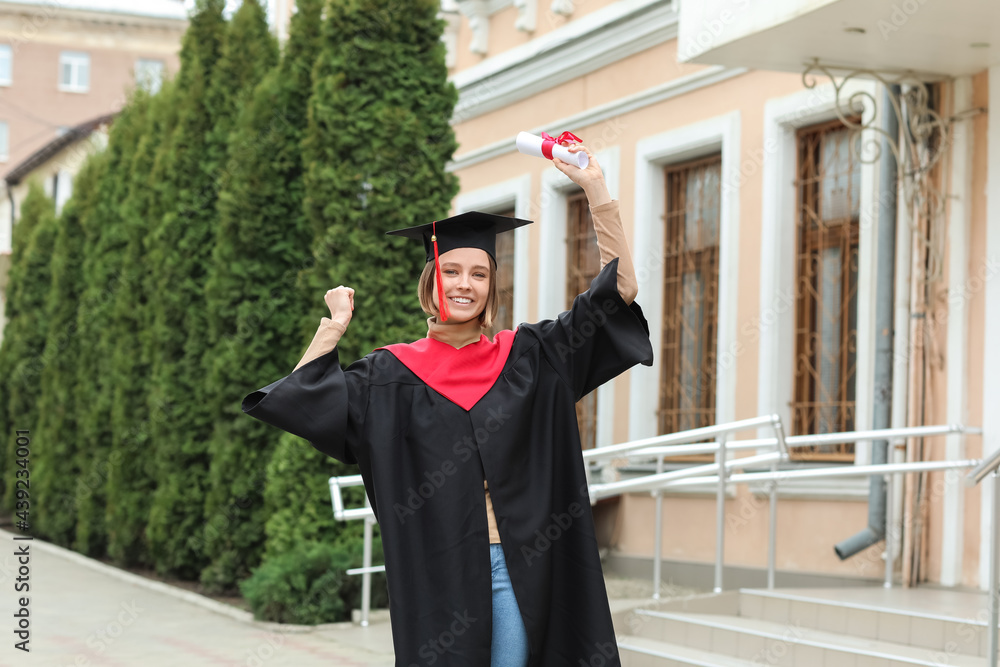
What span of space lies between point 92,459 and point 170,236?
327 cm

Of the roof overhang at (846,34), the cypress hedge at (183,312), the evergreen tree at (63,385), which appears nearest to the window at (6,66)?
the evergreen tree at (63,385)

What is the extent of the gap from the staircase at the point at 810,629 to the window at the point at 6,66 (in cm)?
4030

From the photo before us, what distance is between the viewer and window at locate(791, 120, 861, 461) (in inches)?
338

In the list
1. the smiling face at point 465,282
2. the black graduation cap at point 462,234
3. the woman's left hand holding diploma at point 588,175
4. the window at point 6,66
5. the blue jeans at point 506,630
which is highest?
the window at point 6,66

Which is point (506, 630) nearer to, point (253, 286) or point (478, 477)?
point (478, 477)

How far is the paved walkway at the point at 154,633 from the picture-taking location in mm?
6805

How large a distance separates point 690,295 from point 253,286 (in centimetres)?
346

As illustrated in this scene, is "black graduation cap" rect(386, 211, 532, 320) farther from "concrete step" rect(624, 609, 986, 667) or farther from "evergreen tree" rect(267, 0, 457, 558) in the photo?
"evergreen tree" rect(267, 0, 457, 558)

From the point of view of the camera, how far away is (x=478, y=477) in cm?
325

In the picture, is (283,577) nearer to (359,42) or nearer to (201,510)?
(201,510)

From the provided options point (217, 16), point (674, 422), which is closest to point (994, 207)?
point (674, 422)

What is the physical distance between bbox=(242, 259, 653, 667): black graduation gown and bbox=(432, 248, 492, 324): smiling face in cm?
17

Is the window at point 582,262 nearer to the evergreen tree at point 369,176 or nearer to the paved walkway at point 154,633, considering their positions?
the evergreen tree at point 369,176

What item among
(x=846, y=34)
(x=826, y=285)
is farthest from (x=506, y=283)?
(x=846, y=34)
